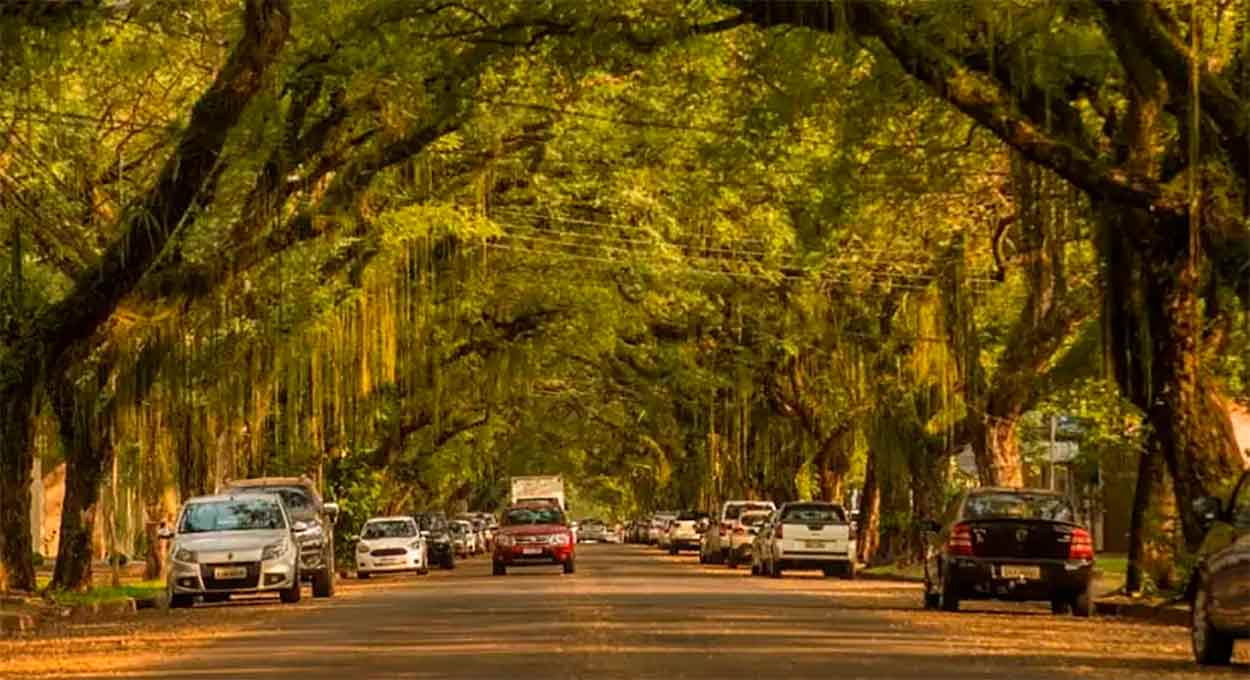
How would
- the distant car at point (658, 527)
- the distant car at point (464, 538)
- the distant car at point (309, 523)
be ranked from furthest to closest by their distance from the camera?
1. the distant car at point (658, 527)
2. the distant car at point (464, 538)
3. the distant car at point (309, 523)

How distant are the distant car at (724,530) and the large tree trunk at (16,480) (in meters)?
27.1

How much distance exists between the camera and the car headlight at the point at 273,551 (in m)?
35.7

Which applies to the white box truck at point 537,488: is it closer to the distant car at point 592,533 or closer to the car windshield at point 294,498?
the car windshield at point 294,498

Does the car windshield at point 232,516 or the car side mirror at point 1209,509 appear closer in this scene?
the car side mirror at point 1209,509

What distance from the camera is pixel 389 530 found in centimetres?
5759

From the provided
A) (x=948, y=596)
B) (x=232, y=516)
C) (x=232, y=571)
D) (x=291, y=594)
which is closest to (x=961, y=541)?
(x=948, y=596)

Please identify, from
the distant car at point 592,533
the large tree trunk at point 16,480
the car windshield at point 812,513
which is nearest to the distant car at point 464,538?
the car windshield at point 812,513

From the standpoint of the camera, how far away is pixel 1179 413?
1142 inches

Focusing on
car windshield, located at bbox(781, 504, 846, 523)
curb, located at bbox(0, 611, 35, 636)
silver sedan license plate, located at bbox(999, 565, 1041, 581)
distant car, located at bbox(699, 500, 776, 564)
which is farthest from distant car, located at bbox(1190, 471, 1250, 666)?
distant car, located at bbox(699, 500, 776, 564)

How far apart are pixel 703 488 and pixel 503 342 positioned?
40319mm

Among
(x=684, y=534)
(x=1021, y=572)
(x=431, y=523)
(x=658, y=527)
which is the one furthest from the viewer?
(x=658, y=527)

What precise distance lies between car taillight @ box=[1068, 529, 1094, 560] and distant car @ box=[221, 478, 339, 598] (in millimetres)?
13094

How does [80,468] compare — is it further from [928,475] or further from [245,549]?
[928,475]

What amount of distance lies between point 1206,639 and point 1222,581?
2.65ft
